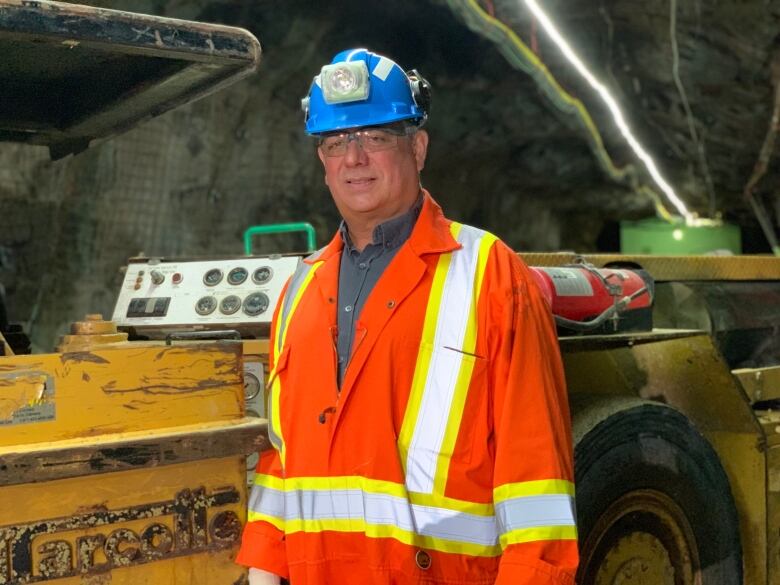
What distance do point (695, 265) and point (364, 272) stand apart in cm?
260

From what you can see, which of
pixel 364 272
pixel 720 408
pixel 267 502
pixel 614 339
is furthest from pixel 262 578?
pixel 720 408

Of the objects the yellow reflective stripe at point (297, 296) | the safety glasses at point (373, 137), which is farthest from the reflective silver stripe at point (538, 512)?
the safety glasses at point (373, 137)

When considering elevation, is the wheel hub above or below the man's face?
below

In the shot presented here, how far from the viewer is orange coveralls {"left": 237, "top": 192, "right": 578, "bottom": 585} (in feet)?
6.02

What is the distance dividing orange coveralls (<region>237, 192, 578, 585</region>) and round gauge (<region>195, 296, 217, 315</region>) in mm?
1420

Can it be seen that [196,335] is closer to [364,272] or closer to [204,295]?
[364,272]

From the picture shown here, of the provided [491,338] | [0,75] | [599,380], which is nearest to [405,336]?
[491,338]

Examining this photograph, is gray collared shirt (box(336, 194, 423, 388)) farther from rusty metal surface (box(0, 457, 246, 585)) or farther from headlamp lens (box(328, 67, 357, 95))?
rusty metal surface (box(0, 457, 246, 585))

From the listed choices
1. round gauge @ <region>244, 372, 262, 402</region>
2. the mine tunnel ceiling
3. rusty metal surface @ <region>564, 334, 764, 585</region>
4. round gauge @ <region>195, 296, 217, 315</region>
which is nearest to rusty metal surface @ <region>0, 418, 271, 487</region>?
round gauge @ <region>244, 372, 262, 402</region>

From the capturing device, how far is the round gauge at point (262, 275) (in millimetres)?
3428

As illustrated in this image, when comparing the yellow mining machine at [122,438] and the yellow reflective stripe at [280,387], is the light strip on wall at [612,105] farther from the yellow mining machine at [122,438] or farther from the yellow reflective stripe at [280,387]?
the yellow mining machine at [122,438]

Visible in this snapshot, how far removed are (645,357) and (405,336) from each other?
1.57m

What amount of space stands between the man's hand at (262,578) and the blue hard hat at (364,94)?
1.06m

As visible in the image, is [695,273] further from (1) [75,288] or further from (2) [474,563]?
(1) [75,288]
